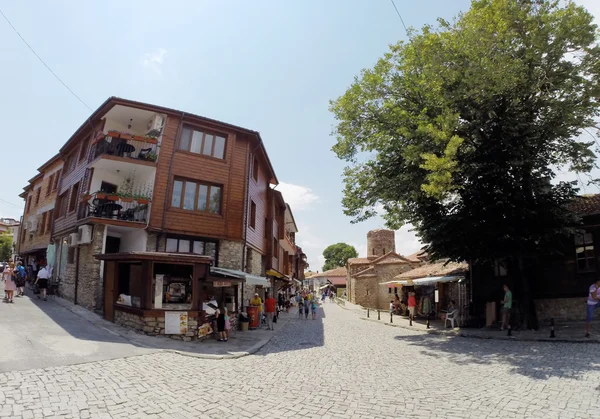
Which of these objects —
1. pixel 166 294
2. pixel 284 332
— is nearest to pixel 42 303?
pixel 166 294

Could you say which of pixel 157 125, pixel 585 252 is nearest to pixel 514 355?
pixel 585 252

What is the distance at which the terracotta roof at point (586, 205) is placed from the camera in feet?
51.8

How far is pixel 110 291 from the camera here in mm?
13516

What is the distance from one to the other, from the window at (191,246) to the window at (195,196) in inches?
57.8

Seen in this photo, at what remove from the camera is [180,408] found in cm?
576

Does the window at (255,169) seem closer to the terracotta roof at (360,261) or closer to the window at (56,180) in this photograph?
the window at (56,180)

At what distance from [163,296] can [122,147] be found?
8348 millimetres

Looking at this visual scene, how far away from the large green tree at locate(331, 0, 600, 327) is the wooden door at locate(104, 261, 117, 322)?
39.5ft

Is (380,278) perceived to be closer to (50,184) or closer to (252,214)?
(252,214)

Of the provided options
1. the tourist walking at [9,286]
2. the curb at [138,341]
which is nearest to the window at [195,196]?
the curb at [138,341]

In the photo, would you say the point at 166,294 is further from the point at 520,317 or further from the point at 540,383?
the point at 520,317

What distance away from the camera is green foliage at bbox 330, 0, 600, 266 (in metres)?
13.0

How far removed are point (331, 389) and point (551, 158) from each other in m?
13.8

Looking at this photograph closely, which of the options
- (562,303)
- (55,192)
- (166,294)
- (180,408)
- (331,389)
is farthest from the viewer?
(55,192)
